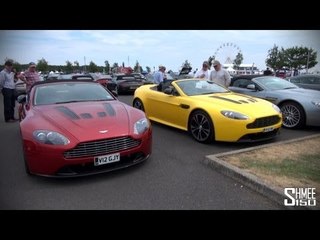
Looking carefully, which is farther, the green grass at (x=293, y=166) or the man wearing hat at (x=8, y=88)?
the man wearing hat at (x=8, y=88)

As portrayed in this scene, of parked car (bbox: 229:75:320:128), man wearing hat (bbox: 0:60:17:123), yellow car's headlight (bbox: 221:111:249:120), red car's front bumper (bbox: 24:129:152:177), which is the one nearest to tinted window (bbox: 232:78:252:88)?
parked car (bbox: 229:75:320:128)

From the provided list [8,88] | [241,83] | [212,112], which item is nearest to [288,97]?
[241,83]

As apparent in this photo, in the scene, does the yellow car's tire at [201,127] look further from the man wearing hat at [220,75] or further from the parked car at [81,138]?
the man wearing hat at [220,75]

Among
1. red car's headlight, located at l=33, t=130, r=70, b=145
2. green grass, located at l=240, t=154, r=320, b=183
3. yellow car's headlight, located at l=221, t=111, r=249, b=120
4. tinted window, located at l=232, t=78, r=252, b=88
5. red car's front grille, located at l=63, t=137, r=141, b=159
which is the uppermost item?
tinted window, located at l=232, t=78, r=252, b=88

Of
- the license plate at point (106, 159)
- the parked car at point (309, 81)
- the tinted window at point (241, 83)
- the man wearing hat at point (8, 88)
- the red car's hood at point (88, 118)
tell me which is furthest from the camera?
the parked car at point (309, 81)

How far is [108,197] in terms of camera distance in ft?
11.7

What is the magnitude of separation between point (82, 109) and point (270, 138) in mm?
3658

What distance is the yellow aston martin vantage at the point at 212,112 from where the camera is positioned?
5328 mm

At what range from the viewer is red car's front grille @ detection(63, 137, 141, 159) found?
3775 mm

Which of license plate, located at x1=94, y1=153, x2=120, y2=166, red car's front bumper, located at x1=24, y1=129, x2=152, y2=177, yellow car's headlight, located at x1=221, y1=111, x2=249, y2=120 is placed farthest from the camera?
yellow car's headlight, located at x1=221, y1=111, x2=249, y2=120

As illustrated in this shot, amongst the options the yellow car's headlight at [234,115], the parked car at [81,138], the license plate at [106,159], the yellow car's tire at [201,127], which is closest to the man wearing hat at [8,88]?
the parked car at [81,138]

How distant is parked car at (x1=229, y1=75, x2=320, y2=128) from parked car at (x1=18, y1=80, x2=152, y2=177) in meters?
4.07

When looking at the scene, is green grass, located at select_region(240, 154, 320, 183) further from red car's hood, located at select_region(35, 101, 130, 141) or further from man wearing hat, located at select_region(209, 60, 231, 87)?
man wearing hat, located at select_region(209, 60, 231, 87)
